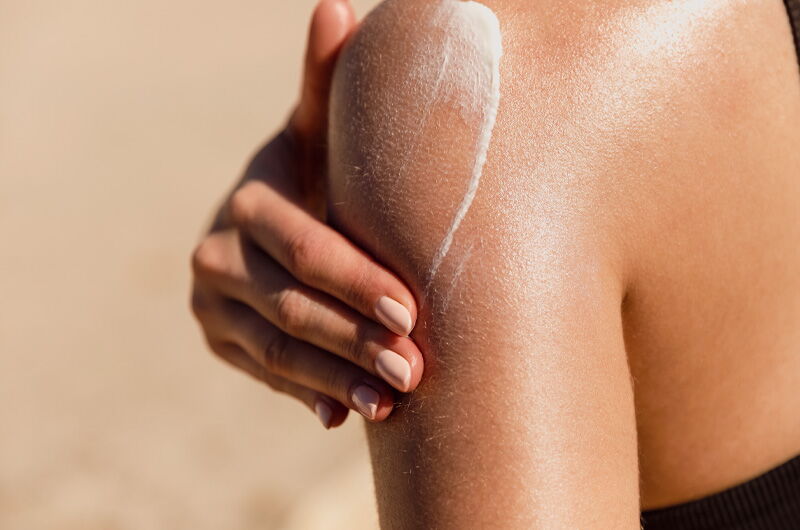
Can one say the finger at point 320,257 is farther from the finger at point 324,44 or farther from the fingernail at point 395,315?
the finger at point 324,44

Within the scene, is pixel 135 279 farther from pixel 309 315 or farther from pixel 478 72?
pixel 478 72

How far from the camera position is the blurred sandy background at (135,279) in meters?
3.16

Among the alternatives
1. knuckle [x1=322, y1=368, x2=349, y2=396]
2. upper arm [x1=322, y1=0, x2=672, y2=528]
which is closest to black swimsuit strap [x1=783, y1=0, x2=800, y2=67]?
upper arm [x1=322, y1=0, x2=672, y2=528]

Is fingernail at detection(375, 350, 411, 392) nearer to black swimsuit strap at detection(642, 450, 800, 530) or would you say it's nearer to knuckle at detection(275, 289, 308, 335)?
knuckle at detection(275, 289, 308, 335)

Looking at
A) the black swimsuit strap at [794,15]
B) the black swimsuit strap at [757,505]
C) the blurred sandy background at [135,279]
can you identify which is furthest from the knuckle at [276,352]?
the blurred sandy background at [135,279]

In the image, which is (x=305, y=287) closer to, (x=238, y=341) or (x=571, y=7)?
(x=238, y=341)

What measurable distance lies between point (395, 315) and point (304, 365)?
28cm

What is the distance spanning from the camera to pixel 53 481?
3215mm

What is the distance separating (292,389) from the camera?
52.7 inches

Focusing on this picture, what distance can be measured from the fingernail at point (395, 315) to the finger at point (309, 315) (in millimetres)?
15

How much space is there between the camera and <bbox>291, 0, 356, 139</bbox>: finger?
1264mm

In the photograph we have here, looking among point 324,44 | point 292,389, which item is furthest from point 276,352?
point 324,44

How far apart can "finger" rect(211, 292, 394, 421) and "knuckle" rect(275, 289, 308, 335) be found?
42mm

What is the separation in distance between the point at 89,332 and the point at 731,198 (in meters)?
3.24
